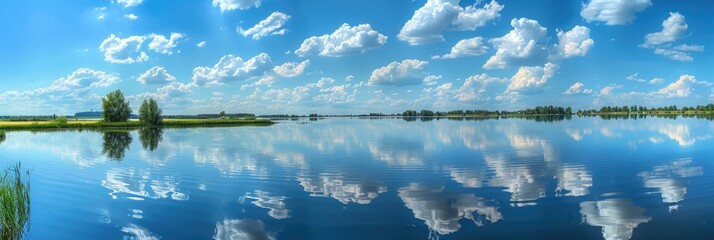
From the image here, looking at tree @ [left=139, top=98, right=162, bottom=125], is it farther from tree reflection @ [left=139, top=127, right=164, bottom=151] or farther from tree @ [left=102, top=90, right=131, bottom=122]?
tree reflection @ [left=139, top=127, right=164, bottom=151]

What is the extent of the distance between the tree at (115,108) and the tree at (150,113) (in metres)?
10.8

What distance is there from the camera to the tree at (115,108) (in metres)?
131

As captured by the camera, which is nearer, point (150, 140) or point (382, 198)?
point (382, 198)

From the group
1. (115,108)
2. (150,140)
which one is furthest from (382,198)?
(115,108)

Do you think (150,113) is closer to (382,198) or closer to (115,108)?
(115,108)

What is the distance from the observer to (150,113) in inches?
4956

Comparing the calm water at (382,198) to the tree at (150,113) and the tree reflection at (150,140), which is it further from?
the tree at (150,113)

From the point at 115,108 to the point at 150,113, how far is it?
1539 cm

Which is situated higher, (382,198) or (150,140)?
(150,140)

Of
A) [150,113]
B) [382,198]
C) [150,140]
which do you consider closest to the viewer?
[382,198]

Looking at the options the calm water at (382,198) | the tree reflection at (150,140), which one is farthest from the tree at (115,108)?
the calm water at (382,198)

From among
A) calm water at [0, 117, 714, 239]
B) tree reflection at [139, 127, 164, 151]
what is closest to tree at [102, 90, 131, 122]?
tree reflection at [139, 127, 164, 151]

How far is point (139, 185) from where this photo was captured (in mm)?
20969

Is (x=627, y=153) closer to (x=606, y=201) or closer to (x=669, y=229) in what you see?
(x=606, y=201)
